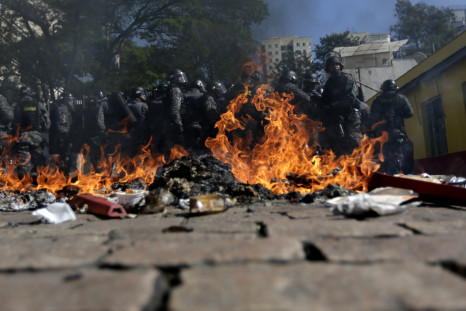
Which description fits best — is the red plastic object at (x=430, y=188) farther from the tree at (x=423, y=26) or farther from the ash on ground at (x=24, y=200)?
the tree at (x=423, y=26)

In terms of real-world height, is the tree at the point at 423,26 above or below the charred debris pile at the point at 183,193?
above

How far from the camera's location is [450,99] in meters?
12.7

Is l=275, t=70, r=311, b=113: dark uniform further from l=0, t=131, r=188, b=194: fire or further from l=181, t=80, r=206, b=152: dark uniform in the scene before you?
l=0, t=131, r=188, b=194: fire

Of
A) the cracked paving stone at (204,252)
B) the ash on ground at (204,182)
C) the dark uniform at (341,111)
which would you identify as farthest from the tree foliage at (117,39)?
the cracked paving stone at (204,252)

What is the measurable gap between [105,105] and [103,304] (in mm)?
10445

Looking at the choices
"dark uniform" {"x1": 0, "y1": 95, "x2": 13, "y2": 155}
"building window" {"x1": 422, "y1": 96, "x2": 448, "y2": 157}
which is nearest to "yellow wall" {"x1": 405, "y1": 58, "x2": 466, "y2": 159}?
"building window" {"x1": 422, "y1": 96, "x2": 448, "y2": 157}

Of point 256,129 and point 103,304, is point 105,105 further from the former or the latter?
point 103,304

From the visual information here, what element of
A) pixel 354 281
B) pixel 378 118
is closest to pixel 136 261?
pixel 354 281

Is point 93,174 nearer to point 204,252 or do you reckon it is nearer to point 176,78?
point 176,78

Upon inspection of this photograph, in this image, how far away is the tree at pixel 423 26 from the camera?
4144 cm

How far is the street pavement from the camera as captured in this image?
1312 millimetres

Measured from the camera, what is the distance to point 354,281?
147cm

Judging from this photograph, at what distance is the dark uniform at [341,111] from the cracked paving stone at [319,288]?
6.83 m

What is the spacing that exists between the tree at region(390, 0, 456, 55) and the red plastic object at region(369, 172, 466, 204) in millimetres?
41454
